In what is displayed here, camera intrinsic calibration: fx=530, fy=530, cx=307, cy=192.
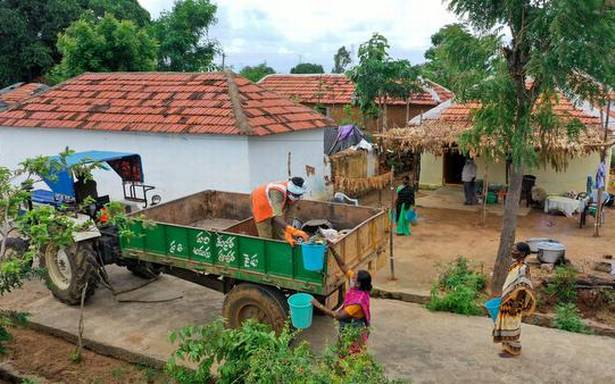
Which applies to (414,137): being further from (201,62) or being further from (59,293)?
(201,62)

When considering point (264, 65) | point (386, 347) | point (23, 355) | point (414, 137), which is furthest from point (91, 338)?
point (264, 65)

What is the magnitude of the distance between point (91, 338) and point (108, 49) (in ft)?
48.0

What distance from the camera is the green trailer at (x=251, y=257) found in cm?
623

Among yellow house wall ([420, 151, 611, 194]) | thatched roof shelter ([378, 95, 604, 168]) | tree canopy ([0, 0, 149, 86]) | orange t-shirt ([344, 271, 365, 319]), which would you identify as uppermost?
tree canopy ([0, 0, 149, 86])

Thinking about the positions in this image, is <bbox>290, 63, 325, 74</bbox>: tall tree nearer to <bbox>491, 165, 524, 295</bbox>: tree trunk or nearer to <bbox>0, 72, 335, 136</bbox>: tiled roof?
<bbox>0, 72, 335, 136</bbox>: tiled roof

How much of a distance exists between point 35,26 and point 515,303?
29226mm

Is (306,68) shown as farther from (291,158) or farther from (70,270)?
(70,270)

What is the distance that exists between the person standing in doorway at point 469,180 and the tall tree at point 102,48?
1250 cm

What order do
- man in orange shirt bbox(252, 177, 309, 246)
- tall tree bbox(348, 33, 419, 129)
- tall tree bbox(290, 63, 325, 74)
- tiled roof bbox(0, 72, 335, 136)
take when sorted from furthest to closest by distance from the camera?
tall tree bbox(290, 63, 325, 74) → tall tree bbox(348, 33, 419, 129) → tiled roof bbox(0, 72, 335, 136) → man in orange shirt bbox(252, 177, 309, 246)

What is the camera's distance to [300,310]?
577 centimetres

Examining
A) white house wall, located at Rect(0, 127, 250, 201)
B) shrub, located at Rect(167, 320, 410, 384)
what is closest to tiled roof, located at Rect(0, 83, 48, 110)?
white house wall, located at Rect(0, 127, 250, 201)

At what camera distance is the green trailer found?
6230mm

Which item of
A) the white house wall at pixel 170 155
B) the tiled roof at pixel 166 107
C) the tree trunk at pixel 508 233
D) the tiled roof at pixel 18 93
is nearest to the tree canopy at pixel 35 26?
the tiled roof at pixel 18 93

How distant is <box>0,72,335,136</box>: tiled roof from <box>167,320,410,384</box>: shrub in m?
6.67
